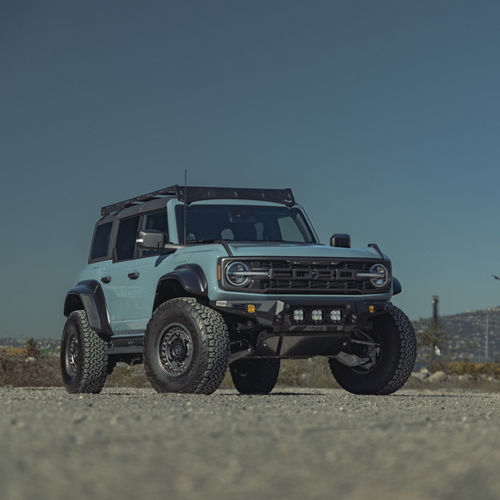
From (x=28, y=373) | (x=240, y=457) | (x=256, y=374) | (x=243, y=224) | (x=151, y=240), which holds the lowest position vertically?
(x=28, y=373)

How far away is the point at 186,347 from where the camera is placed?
10.2 metres

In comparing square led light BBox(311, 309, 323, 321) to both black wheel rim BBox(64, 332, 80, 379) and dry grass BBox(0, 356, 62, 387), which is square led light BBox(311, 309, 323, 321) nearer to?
black wheel rim BBox(64, 332, 80, 379)

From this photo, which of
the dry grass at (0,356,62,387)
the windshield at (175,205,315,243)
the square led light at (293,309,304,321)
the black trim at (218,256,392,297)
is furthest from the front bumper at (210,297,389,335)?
the dry grass at (0,356,62,387)

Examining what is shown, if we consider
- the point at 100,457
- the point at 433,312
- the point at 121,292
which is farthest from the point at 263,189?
the point at 433,312

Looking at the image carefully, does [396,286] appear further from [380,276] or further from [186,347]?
[186,347]

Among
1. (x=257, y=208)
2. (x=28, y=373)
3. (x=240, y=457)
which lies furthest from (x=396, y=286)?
(x=28, y=373)

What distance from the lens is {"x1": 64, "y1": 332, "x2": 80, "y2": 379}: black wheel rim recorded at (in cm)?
1296

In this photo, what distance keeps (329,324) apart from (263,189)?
2.59m

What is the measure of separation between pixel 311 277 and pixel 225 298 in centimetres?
103

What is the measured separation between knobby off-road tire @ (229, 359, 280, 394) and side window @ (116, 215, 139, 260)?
7.60 feet

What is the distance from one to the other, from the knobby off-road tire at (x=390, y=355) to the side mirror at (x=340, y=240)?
102cm

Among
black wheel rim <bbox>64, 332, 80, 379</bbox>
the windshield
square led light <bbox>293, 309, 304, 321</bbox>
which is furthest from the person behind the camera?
black wheel rim <bbox>64, 332, 80, 379</bbox>

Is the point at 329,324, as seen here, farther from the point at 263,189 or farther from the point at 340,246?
the point at 263,189

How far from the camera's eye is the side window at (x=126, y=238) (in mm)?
12438
